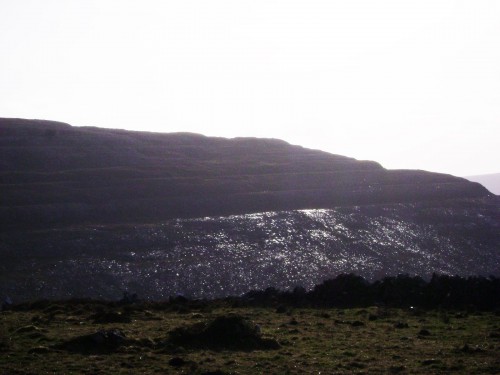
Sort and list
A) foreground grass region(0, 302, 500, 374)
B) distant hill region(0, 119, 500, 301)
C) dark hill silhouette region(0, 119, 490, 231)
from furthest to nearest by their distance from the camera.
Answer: dark hill silhouette region(0, 119, 490, 231) < distant hill region(0, 119, 500, 301) < foreground grass region(0, 302, 500, 374)

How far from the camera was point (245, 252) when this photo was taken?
81312 millimetres

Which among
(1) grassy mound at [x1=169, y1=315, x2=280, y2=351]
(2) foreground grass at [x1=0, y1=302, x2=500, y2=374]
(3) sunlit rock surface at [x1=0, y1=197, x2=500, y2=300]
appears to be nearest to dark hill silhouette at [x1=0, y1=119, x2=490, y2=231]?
(3) sunlit rock surface at [x1=0, y1=197, x2=500, y2=300]

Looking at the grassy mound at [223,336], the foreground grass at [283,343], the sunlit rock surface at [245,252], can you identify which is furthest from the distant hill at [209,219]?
the grassy mound at [223,336]

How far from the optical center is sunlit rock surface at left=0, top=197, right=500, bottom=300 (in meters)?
68.6

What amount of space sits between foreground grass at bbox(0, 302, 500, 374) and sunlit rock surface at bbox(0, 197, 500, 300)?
103ft

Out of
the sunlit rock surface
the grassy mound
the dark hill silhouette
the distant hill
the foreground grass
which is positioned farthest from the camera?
the dark hill silhouette

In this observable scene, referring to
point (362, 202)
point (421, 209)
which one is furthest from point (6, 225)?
point (421, 209)

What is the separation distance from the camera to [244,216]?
317 ft

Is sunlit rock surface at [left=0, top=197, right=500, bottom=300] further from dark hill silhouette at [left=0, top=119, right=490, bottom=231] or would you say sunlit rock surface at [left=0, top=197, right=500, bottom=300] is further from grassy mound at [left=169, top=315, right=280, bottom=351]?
grassy mound at [left=169, top=315, right=280, bottom=351]

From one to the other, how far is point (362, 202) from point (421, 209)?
8.82m

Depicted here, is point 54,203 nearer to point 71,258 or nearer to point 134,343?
point 71,258

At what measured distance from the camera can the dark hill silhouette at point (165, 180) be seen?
94.4m

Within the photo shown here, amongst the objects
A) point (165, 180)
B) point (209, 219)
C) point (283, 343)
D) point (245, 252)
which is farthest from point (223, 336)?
point (165, 180)

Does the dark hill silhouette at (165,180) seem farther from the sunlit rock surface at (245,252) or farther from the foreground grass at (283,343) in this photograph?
the foreground grass at (283,343)
